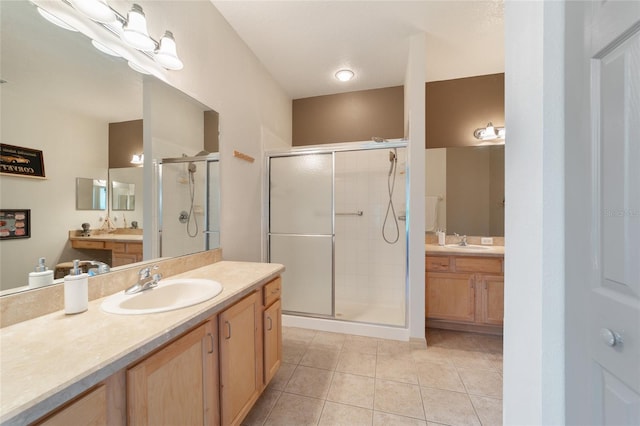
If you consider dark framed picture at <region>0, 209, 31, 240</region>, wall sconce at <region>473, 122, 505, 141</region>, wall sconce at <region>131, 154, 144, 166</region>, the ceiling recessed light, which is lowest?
dark framed picture at <region>0, 209, 31, 240</region>

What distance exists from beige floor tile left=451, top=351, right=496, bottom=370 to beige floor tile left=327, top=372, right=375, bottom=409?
78 centimetres

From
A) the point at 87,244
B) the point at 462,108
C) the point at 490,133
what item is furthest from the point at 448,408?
the point at 462,108

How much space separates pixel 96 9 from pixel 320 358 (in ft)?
8.25

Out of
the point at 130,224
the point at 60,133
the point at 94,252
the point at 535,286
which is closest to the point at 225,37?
the point at 60,133

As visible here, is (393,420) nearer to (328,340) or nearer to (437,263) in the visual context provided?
(328,340)

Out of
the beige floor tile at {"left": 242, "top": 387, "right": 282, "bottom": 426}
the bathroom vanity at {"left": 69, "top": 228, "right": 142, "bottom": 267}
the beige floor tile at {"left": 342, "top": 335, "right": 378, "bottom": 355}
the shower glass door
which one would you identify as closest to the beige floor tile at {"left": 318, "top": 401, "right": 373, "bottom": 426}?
the beige floor tile at {"left": 242, "top": 387, "right": 282, "bottom": 426}

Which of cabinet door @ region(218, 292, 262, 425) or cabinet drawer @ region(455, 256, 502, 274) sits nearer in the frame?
cabinet door @ region(218, 292, 262, 425)

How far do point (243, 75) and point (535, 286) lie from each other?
2.51 meters

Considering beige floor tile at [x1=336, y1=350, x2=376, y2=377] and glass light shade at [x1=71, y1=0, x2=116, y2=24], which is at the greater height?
glass light shade at [x1=71, y1=0, x2=116, y2=24]

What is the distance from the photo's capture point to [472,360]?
1.94 metres

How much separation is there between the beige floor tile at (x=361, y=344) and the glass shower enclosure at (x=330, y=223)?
0.21 meters

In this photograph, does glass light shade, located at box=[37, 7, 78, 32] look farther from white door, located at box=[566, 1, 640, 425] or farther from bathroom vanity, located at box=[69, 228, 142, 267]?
white door, located at box=[566, 1, 640, 425]

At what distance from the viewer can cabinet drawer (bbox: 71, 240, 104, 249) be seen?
103 centimetres

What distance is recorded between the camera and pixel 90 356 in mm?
642
